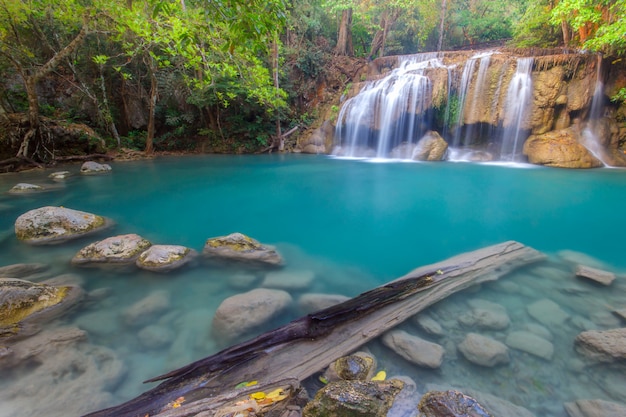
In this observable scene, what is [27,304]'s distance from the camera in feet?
7.93

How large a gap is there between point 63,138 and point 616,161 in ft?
65.8

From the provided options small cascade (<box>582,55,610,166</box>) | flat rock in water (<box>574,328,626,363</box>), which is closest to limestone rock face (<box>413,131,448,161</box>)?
small cascade (<box>582,55,610,166</box>)

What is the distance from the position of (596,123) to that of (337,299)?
13.6 m

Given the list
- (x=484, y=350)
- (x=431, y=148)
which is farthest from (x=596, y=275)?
(x=431, y=148)

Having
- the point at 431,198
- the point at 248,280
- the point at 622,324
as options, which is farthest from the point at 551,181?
the point at 248,280

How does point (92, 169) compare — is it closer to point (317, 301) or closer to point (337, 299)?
point (317, 301)

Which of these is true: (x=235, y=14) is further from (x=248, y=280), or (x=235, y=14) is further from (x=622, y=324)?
(x=622, y=324)

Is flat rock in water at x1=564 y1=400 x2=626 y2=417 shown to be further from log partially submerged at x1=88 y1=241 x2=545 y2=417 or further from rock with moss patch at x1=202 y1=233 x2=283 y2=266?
rock with moss patch at x1=202 y1=233 x2=283 y2=266

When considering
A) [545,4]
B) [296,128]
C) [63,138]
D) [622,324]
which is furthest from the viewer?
[296,128]

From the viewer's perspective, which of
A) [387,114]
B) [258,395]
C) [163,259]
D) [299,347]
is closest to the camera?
[258,395]

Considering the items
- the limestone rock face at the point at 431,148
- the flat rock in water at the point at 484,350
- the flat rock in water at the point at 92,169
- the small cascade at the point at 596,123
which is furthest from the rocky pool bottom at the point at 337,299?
the small cascade at the point at 596,123

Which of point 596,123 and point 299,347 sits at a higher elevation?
point 596,123

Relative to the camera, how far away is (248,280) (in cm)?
314

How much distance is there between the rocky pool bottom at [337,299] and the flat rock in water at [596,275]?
0.05 metres
